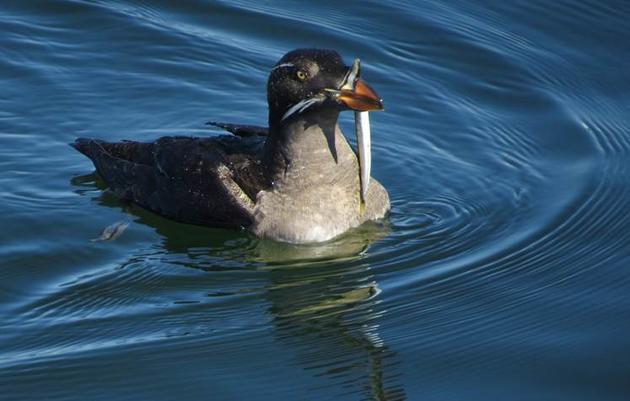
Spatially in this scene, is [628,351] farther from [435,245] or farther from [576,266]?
[435,245]

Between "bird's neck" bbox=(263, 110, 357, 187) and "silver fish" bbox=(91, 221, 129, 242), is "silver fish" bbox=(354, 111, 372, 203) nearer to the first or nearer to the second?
"bird's neck" bbox=(263, 110, 357, 187)

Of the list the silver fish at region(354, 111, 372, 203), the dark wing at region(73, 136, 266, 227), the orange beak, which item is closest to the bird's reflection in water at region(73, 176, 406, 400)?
the dark wing at region(73, 136, 266, 227)

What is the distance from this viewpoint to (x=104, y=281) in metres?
9.76

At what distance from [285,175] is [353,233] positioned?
62cm

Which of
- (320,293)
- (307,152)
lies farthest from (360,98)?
(320,293)

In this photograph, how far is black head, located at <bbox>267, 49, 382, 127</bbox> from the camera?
9.80 m

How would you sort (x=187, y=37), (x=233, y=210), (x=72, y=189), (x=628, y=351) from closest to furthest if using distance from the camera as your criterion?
1. (x=628, y=351)
2. (x=233, y=210)
3. (x=72, y=189)
4. (x=187, y=37)

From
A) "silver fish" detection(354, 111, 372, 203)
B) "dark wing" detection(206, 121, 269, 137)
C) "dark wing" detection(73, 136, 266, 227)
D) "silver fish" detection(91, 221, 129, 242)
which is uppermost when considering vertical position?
"silver fish" detection(354, 111, 372, 203)

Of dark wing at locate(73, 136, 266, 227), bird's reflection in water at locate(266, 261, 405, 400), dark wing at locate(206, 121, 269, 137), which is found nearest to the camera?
bird's reflection in water at locate(266, 261, 405, 400)

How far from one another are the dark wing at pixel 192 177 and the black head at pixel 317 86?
66 centimetres

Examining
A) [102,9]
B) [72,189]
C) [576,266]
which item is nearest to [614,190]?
[576,266]

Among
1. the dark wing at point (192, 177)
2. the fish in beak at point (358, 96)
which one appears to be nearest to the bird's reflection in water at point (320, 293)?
the dark wing at point (192, 177)

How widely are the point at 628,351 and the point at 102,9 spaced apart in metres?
7.19

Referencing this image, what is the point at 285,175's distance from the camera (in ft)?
34.3
